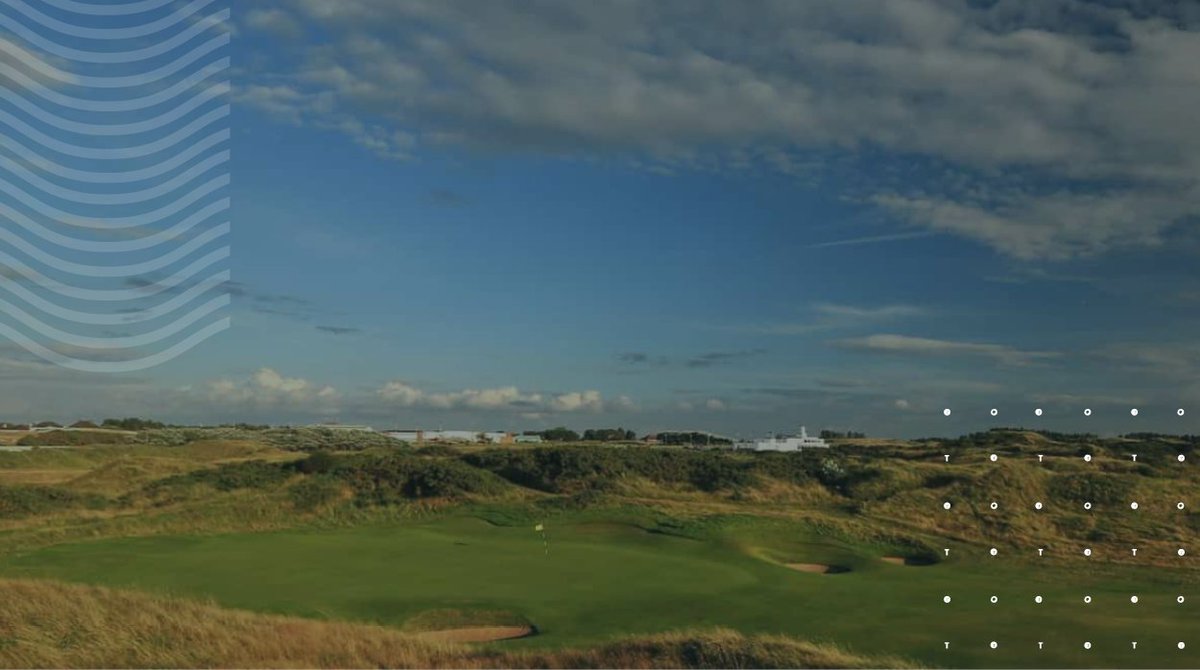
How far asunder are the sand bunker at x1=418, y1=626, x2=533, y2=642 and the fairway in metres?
0.33

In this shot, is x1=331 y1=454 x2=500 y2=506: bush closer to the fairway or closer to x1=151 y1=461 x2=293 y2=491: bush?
x1=151 y1=461 x2=293 y2=491: bush

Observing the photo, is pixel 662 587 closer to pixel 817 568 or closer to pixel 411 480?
pixel 817 568

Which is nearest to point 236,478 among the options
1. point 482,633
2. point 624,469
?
point 624,469

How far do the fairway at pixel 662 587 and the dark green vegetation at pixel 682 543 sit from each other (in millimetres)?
76

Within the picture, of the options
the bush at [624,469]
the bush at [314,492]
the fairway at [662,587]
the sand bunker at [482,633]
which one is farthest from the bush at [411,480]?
the sand bunker at [482,633]

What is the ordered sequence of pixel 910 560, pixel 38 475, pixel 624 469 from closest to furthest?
pixel 910 560 < pixel 624 469 < pixel 38 475

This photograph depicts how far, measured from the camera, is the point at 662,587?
17.0 metres

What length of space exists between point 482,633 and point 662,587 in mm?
3946

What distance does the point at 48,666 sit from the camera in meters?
10.0

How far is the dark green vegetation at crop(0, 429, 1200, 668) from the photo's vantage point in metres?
14.2

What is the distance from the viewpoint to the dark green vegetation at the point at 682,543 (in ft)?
46.5

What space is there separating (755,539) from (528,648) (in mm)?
12629
